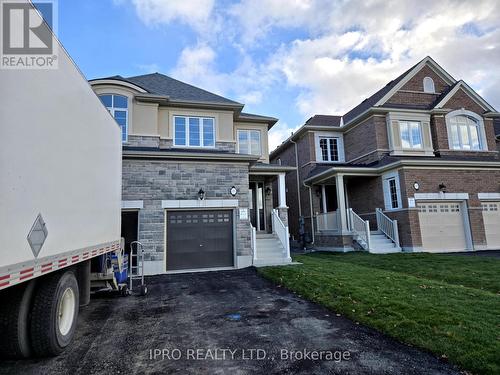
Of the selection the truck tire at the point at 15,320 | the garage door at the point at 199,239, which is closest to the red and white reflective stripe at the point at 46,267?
→ the truck tire at the point at 15,320

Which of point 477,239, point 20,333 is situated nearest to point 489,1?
point 477,239

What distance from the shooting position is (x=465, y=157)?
1662 cm

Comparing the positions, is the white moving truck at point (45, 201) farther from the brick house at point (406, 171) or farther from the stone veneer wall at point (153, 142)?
the brick house at point (406, 171)

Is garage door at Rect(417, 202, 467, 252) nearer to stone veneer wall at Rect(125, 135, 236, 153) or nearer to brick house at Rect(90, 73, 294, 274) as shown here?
brick house at Rect(90, 73, 294, 274)

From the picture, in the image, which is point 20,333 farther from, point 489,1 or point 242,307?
point 489,1

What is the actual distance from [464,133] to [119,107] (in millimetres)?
19018

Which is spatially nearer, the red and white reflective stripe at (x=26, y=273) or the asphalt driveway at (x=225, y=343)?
the red and white reflective stripe at (x=26, y=273)

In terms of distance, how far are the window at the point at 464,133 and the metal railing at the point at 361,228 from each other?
7.78m

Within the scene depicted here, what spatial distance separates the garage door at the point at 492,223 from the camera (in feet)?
47.0

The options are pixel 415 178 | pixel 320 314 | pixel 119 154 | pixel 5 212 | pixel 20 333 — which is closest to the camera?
pixel 5 212

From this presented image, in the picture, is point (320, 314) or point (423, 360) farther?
point (320, 314)

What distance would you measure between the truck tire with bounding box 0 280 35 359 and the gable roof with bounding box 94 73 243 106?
36.0 ft

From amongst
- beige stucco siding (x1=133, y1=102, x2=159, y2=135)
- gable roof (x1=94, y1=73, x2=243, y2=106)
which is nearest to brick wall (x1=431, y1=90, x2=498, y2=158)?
gable roof (x1=94, y1=73, x2=243, y2=106)

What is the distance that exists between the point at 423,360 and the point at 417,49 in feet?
62.8
